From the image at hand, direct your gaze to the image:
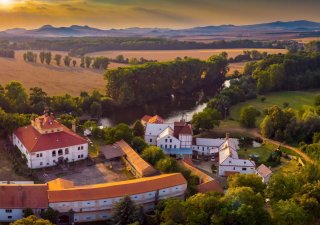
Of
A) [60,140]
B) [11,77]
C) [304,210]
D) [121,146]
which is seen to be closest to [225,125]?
[121,146]

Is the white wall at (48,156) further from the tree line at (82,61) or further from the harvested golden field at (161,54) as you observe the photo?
the harvested golden field at (161,54)

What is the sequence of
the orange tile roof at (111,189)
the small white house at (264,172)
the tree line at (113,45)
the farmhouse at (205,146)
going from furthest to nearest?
the tree line at (113,45) → the farmhouse at (205,146) → the small white house at (264,172) → the orange tile roof at (111,189)

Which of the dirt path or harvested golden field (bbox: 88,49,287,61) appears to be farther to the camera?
harvested golden field (bbox: 88,49,287,61)

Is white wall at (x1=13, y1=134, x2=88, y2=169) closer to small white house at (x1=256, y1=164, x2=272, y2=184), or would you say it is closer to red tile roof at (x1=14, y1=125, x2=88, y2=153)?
red tile roof at (x1=14, y1=125, x2=88, y2=153)

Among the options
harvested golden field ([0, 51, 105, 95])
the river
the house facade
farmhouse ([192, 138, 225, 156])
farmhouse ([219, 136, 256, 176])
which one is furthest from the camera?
harvested golden field ([0, 51, 105, 95])

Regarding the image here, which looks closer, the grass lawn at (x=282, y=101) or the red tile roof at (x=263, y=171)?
the red tile roof at (x=263, y=171)

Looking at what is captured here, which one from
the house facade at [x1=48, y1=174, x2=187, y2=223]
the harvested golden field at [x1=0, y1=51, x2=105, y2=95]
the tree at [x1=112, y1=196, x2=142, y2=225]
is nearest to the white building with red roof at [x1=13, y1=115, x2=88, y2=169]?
the house facade at [x1=48, y1=174, x2=187, y2=223]

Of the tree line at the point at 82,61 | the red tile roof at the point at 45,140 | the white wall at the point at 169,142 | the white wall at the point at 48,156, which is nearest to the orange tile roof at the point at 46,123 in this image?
the red tile roof at the point at 45,140
